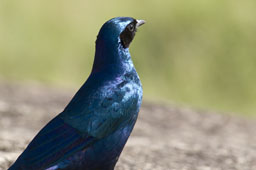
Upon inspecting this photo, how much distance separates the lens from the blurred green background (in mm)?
8000

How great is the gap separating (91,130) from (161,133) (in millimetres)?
2649

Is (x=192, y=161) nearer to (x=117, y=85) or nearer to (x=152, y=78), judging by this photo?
(x=117, y=85)

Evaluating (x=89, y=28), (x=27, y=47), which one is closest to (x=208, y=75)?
(x=89, y=28)

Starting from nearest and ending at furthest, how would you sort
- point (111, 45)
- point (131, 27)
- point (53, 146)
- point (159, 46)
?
point (53, 146) → point (111, 45) → point (131, 27) → point (159, 46)

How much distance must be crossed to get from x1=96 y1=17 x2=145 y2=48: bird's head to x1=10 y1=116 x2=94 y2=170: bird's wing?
578 millimetres

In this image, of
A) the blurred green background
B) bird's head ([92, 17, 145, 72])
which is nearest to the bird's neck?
bird's head ([92, 17, 145, 72])

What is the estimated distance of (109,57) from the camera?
3.33 metres

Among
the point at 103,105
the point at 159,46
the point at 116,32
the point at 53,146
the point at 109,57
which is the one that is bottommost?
the point at 53,146

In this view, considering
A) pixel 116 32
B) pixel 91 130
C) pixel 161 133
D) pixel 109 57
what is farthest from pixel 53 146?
pixel 161 133

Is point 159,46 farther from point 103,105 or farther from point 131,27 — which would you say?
point 103,105

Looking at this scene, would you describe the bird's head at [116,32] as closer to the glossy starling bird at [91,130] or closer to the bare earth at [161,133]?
the glossy starling bird at [91,130]

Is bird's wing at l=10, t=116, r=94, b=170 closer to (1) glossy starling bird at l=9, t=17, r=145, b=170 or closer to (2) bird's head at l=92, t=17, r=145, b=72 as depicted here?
(1) glossy starling bird at l=9, t=17, r=145, b=170

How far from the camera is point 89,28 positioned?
8781mm

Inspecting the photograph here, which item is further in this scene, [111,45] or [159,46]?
[159,46]
